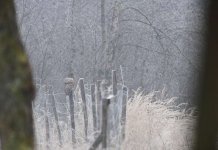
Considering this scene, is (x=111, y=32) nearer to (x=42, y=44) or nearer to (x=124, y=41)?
(x=124, y=41)

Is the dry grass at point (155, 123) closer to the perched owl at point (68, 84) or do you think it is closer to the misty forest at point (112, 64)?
the misty forest at point (112, 64)

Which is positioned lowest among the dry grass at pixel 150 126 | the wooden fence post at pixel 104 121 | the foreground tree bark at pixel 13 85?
the dry grass at pixel 150 126

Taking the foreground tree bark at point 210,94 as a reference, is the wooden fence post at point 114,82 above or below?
below

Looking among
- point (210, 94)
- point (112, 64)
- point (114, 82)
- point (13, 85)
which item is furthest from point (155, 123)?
point (210, 94)

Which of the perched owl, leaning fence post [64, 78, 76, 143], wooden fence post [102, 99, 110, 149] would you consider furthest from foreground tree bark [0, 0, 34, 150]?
the perched owl

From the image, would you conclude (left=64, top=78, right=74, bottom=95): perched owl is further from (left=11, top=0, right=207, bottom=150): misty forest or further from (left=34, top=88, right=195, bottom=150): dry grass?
(left=34, top=88, right=195, bottom=150): dry grass

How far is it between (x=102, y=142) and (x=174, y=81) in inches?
48.4

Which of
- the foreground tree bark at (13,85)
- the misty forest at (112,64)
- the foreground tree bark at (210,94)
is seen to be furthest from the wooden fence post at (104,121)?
the foreground tree bark at (210,94)

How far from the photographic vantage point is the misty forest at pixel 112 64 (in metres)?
2.85

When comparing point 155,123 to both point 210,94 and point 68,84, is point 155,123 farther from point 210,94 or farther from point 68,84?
point 210,94

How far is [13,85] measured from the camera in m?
0.72

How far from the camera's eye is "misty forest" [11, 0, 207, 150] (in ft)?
9.34

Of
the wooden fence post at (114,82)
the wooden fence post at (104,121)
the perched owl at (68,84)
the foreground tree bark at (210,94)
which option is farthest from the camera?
the perched owl at (68,84)

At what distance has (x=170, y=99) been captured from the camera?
3.07m
